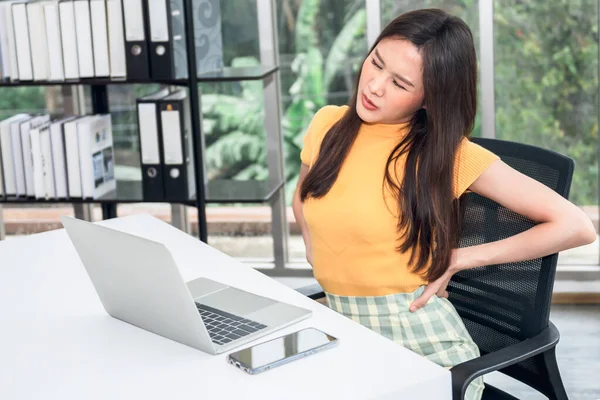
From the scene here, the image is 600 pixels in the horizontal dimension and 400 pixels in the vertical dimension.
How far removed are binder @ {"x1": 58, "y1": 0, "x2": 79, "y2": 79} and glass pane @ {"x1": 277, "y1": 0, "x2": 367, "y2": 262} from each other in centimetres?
80

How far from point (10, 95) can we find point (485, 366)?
2.74 metres

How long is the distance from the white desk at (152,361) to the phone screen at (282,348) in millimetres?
20

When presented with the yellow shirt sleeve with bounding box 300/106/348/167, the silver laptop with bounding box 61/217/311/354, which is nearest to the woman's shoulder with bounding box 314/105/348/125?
the yellow shirt sleeve with bounding box 300/106/348/167

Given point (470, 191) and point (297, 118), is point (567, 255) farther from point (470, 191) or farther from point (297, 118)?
point (470, 191)

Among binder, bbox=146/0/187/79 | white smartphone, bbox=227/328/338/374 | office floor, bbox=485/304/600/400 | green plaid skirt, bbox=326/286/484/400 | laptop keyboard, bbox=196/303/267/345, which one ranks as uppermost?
binder, bbox=146/0/187/79

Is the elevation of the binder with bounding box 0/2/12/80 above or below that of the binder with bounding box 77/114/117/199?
above

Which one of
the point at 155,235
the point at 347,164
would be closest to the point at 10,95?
the point at 155,235

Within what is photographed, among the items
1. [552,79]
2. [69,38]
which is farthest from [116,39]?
[552,79]

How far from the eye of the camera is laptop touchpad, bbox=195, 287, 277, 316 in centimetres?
156

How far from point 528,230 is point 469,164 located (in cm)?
17

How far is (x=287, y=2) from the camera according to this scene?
11.2ft

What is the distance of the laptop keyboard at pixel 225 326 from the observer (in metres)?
1.44

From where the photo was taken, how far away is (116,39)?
3.05m

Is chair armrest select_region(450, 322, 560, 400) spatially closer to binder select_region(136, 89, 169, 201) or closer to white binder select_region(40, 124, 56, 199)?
binder select_region(136, 89, 169, 201)
